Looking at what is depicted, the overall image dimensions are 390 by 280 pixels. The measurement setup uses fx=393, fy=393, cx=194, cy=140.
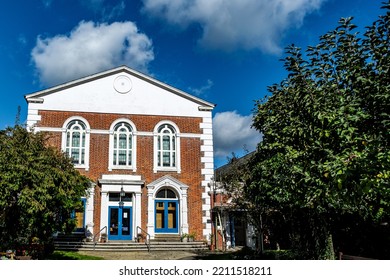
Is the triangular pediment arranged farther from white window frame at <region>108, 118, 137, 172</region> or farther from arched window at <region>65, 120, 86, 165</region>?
arched window at <region>65, 120, 86, 165</region>

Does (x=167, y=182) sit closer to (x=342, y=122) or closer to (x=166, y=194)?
(x=166, y=194)

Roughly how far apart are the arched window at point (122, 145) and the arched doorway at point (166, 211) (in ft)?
8.68

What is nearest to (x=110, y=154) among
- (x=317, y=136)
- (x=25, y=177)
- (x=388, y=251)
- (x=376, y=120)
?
(x=25, y=177)

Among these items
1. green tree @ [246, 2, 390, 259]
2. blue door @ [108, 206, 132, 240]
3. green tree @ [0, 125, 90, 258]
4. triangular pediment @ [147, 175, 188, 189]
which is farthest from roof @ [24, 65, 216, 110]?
green tree @ [246, 2, 390, 259]

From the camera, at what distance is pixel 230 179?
18.9 m

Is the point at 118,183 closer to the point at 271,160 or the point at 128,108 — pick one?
the point at 128,108

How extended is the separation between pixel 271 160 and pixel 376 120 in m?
6.33

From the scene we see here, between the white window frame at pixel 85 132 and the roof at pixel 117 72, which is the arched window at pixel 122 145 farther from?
the roof at pixel 117 72

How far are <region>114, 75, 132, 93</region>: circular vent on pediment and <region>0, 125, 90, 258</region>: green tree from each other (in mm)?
9417

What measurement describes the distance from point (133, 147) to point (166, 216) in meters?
4.37

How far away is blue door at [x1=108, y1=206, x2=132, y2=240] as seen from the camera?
2152 cm

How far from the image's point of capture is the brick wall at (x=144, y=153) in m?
21.9

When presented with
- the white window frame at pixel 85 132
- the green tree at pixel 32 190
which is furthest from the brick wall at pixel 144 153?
the green tree at pixel 32 190

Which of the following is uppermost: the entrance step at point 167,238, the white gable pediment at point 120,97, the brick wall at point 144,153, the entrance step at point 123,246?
the white gable pediment at point 120,97
